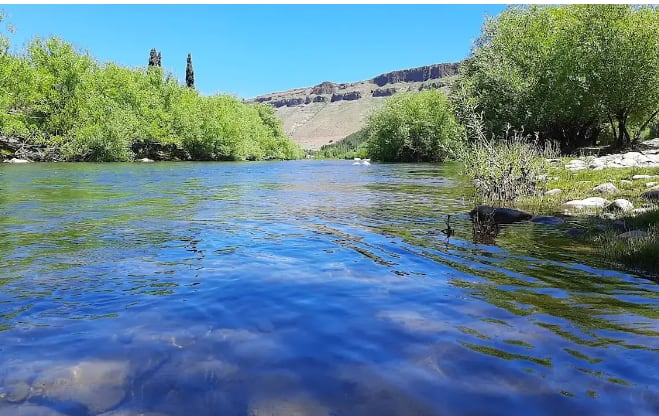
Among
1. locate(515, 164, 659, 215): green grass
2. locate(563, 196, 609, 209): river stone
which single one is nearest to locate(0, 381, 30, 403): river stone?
locate(515, 164, 659, 215): green grass

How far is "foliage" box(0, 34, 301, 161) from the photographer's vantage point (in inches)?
2024

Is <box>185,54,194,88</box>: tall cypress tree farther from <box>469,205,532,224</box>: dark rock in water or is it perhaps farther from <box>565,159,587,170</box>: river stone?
<box>469,205,532,224</box>: dark rock in water

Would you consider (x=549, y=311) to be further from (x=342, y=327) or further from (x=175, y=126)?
(x=175, y=126)

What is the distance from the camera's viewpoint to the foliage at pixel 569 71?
1291 inches

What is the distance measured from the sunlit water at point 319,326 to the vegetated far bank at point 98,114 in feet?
157

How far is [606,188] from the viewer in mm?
15680

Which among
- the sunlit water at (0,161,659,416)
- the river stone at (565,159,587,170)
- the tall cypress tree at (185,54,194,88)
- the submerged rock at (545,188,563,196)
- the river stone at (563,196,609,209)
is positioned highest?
the tall cypress tree at (185,54,194,88)

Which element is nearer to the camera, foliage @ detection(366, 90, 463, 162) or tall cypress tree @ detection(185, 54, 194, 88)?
foliage @ detection(366, 90, 463, 162)

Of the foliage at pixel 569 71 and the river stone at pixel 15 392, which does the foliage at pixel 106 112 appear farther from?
the river stone at pixel 15 392

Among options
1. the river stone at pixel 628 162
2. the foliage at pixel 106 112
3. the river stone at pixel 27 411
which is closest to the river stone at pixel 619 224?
the river stone at pixel 27 411

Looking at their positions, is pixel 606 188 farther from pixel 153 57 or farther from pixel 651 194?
pixel 153 57

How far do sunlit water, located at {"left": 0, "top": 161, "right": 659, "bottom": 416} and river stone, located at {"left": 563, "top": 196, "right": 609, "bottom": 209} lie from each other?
389cm

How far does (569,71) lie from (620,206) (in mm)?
28299

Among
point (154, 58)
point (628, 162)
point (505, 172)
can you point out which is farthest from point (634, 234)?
point (154, 58)
